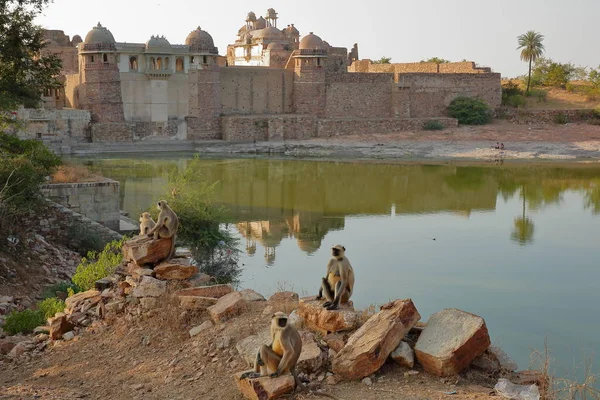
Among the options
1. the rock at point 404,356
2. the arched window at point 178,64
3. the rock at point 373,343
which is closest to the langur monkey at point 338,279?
the rock at point 373,343

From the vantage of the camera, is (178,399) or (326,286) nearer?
(178,399)

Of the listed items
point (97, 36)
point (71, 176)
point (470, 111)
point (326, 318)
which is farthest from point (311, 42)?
point (326, 318)

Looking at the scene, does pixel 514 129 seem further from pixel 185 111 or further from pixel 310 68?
pixel 185 111

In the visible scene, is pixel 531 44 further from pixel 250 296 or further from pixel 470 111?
pixel 250 296

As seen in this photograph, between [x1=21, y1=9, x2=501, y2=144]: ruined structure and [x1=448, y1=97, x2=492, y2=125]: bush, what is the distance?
96cm

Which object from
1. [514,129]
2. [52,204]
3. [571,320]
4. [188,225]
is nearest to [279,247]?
[188,225]

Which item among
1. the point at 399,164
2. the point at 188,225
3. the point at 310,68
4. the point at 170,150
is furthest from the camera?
the point at 310,68

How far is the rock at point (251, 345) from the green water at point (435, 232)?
3.46 metres

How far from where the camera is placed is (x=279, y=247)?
1285 cm

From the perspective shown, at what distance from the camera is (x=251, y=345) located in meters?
5.15

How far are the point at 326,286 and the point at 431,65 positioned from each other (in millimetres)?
33709

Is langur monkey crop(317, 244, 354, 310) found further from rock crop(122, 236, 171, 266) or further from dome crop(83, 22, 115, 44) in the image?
dome crop(83, 22, 115, 44)

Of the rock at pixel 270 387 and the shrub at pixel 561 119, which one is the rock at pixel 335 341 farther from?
the shrub at pixel 561 119

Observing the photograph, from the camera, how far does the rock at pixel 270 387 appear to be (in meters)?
4.45
